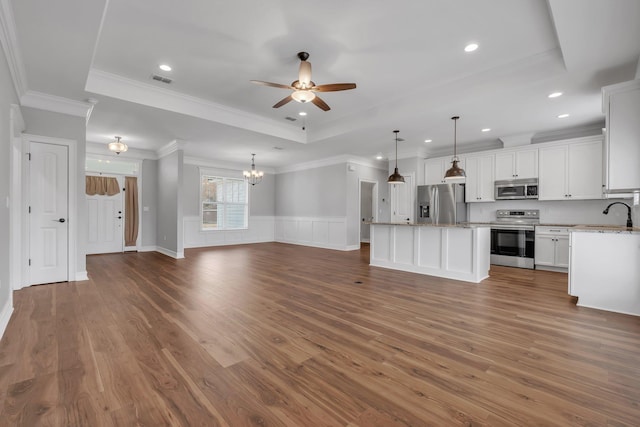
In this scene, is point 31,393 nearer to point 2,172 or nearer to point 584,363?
point 2,172

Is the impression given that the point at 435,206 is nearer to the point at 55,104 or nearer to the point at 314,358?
the point at 314,358

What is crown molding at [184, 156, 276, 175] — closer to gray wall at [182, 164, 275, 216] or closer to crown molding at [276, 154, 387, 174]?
gray wall at [182, 164, 275, 216]

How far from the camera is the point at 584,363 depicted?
2131mm

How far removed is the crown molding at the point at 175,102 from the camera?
4.03m

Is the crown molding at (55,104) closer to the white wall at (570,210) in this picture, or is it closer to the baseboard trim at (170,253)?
the baseboard trim at (170,253)

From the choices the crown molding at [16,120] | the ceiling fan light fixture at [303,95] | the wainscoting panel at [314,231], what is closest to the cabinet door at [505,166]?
the wainscoting panel at [314,231]

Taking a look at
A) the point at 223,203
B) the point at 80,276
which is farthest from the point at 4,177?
the point at 223,203

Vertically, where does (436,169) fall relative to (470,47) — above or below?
below

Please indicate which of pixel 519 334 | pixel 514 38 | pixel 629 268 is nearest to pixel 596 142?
pixel 629 268

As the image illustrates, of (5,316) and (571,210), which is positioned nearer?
(5,316)

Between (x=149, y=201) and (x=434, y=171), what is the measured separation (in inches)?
305

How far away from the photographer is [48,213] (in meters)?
4.35

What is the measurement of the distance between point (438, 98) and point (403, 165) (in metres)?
3.48

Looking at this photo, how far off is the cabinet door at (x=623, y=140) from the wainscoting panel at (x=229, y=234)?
8817 millimetres
